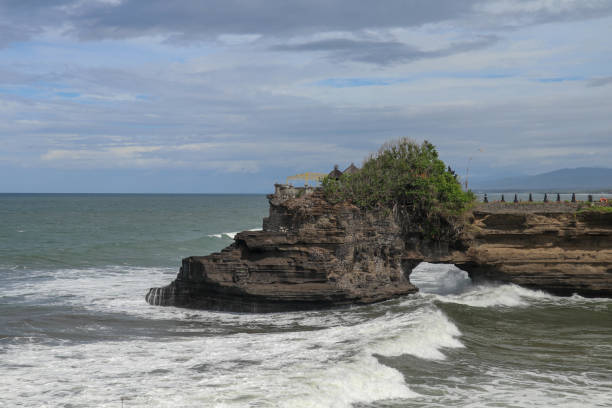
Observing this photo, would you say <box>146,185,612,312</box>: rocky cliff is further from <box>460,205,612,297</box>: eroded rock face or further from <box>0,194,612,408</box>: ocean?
<box>0,194,612,408</box>: ocean

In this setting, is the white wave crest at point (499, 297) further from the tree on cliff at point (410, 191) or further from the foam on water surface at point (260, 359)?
the tree on cliff at point (410, 191)

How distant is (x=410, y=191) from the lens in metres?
23.1

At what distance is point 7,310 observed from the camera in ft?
72.3

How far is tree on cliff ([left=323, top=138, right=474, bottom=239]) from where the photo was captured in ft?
74.2

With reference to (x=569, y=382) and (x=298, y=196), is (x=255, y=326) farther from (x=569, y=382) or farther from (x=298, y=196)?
(x=569, y=382)

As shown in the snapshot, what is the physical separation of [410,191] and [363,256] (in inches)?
134

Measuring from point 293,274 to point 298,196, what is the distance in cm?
371

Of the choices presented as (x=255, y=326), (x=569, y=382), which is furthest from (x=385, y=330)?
(x=569, y=382)

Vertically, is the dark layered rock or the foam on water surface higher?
the dark layered rock

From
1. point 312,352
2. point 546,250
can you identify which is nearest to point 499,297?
point 546,250

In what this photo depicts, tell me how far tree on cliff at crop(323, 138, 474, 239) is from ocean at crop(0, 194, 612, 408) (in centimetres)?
319

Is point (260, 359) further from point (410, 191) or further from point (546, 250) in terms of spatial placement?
point (546, 250)

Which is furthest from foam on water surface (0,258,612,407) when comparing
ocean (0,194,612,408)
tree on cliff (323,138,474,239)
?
tree on cliff (323,138,474,239)

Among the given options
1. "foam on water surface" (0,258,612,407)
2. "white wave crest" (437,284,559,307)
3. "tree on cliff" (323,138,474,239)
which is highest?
"tree on cliff" (323,138,474,239)
